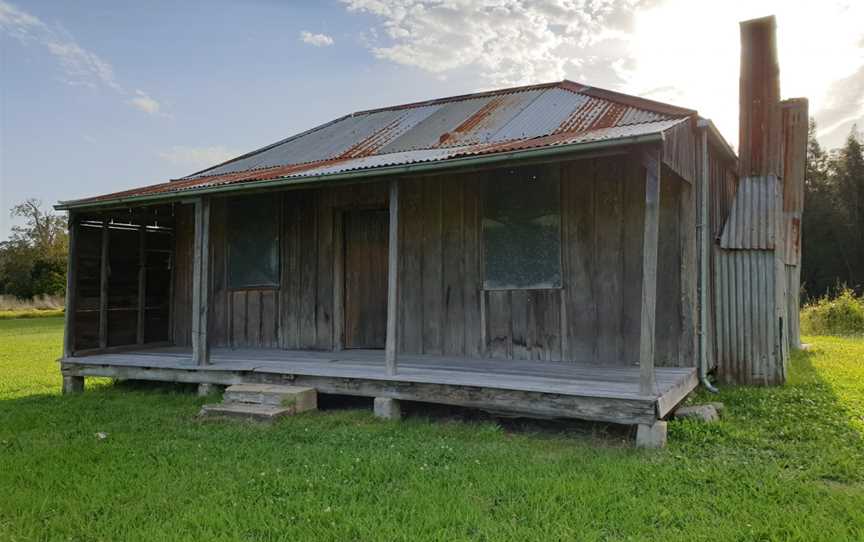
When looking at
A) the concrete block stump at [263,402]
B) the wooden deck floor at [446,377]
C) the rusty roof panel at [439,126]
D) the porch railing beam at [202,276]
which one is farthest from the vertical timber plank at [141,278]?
the rusty roof panel at [439,126]

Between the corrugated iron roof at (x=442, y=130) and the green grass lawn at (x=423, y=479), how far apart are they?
8.11 ft

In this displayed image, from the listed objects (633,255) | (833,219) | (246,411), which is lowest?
(246,411)

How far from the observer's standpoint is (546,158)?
488cm

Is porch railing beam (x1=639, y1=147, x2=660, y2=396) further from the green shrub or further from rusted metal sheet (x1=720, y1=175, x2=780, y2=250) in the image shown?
the green shrub

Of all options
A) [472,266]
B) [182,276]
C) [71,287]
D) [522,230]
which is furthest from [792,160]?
[71,287]

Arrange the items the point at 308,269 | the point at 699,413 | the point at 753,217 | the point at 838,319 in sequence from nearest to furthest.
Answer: the point at 699,413
the point at 753,217
the point at 308,269
the point at 838,319

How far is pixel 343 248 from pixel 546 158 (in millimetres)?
3924

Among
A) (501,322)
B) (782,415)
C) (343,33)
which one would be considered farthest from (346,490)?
(343,33)

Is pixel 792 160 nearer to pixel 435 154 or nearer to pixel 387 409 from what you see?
pixel 435 154

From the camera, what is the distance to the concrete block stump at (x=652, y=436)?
14.7 feet

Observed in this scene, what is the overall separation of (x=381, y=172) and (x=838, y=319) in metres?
14.8

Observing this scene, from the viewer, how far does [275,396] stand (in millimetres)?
5859

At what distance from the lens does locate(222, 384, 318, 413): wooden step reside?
5824mm

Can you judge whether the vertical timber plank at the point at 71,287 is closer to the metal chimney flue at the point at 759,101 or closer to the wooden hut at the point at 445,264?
the wooden hut at the point at 445,264
